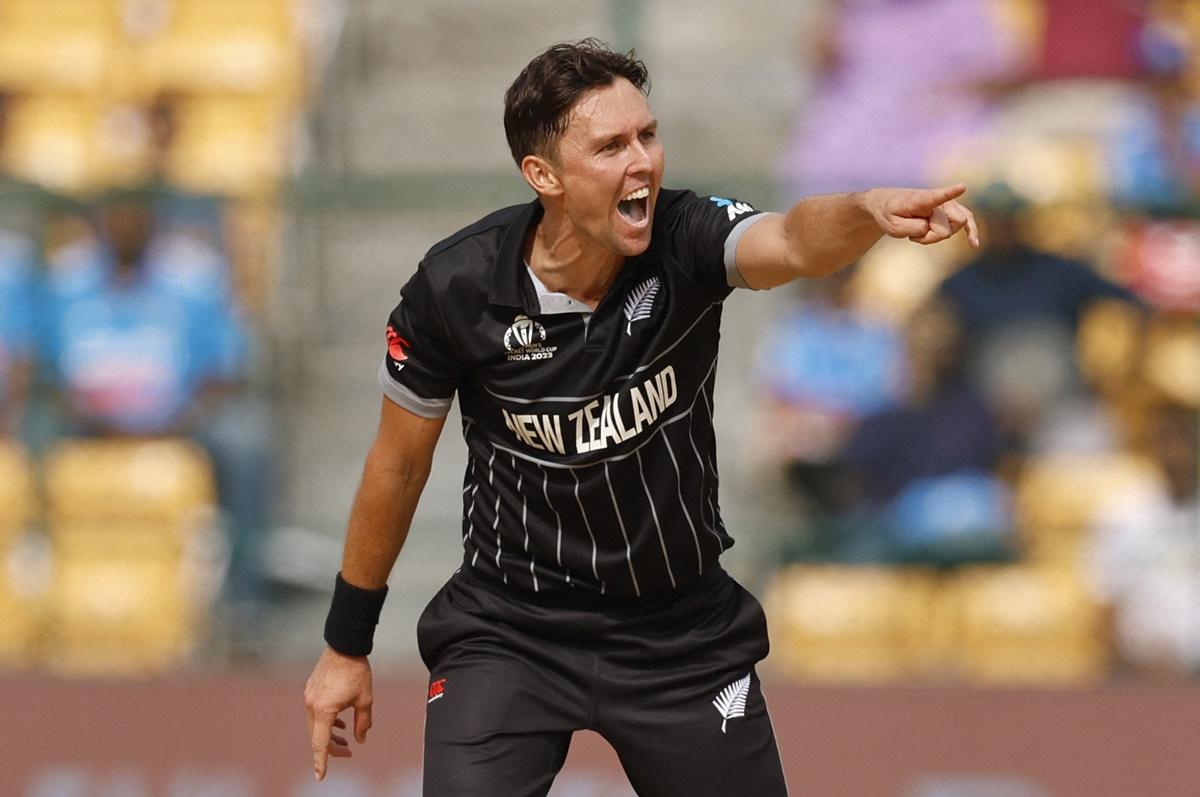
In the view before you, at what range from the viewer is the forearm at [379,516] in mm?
3998

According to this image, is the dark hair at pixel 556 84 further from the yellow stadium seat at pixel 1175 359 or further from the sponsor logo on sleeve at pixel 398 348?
the yellow stadium seat at pixel 1175 359

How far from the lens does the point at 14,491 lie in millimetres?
7453

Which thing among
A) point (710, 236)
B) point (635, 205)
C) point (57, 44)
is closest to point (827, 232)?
point (710, 236)

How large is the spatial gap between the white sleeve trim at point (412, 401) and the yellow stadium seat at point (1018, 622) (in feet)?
11.9

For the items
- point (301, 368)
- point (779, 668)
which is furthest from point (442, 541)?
point (779, 668)

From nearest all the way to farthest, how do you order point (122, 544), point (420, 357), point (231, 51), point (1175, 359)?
point (420, 357) < point (1175, 359) < point (122, 544) < point (231, 51)

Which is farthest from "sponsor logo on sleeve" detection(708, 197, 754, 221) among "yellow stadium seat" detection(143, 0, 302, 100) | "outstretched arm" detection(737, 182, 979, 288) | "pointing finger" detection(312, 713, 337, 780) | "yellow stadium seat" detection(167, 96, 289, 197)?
"yellow stadium seat" detection(143, 0, 302, 100)

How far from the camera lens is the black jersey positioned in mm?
3824

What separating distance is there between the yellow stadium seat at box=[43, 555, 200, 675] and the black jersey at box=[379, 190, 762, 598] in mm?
3737

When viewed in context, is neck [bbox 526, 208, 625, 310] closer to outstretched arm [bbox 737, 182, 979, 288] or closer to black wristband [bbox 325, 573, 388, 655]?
outstretched arm [bbox 737, 182, 979, 288]

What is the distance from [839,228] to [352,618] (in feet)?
4.65

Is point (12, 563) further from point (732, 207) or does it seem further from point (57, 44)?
point (732, 207)

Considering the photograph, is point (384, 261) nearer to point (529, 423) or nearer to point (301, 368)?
point (301, 368)

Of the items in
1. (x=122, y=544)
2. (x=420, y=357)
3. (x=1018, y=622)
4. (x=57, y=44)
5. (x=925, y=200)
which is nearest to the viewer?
(x=925, y=200)
